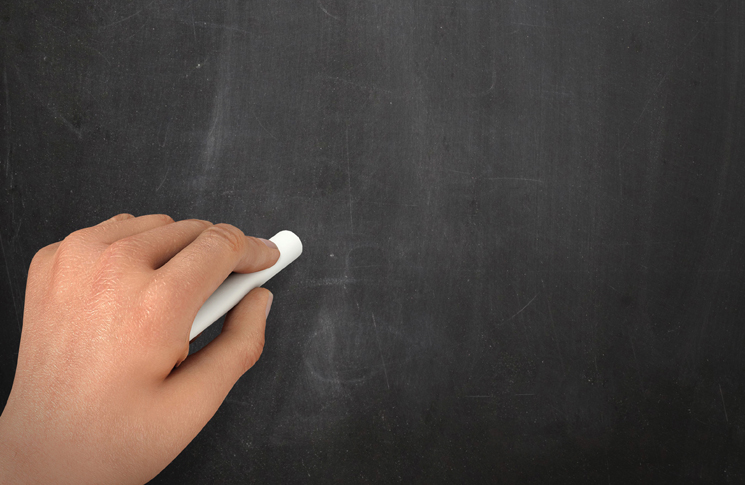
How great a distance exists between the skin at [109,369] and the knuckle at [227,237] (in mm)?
26

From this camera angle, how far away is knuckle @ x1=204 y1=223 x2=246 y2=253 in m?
0.60

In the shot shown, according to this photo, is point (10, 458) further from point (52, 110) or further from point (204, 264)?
point (52, 110)

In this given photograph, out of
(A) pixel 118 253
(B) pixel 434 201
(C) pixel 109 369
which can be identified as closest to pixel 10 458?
(C) pixel 109 369

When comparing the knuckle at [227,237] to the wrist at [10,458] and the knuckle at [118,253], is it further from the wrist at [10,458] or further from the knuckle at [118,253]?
the wrist at [10,458]

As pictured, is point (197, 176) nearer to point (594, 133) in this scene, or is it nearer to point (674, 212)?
point (594, 133)

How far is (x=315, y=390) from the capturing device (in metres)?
1.03

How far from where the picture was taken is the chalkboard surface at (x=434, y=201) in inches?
39.8

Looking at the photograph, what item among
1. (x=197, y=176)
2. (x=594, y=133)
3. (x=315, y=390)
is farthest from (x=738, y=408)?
(x=197, y=176)

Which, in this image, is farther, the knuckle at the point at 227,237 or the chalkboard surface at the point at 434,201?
the chalkboard surface at the point at 434,201

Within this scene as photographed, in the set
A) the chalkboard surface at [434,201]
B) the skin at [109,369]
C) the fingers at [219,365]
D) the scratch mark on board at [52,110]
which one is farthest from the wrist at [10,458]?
the scratch mark on board at [52,110]

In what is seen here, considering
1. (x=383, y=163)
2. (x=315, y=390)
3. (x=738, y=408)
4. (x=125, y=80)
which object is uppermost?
(x=125, y=80)

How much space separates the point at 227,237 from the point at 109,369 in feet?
0.75

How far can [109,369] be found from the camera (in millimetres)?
485

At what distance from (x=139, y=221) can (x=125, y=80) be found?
1.86 ft
